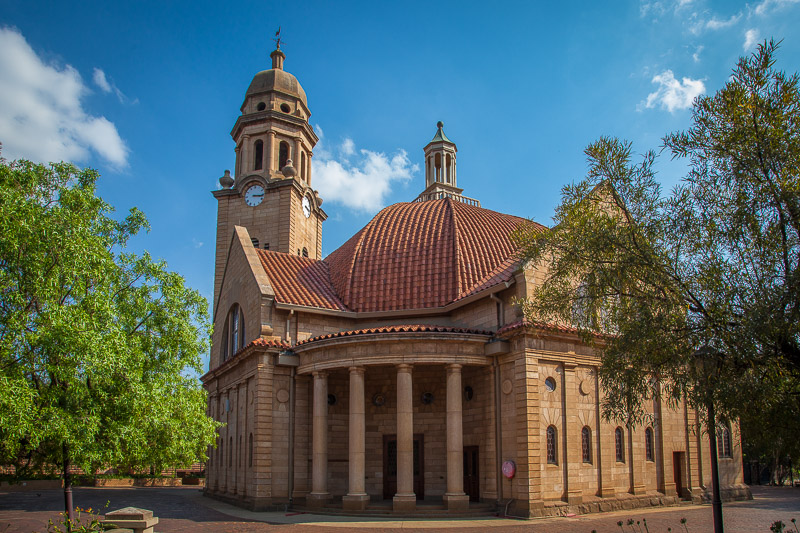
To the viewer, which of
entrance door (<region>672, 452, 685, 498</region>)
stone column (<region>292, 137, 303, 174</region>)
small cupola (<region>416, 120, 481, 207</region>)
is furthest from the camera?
stone column (<region>292, 137, 303, 174</region>)

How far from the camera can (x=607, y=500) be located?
837 inches

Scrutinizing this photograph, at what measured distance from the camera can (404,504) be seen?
2014 cm

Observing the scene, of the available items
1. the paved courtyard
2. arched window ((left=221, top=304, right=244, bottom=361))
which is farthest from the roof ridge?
arched window ((left=221, top=304, right=244, bottom=361))

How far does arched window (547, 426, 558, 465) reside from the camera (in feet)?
67.6

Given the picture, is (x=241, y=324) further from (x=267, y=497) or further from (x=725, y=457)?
(x=725, y=457)

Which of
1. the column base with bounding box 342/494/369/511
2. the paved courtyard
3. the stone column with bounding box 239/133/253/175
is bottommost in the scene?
the paved courtyard

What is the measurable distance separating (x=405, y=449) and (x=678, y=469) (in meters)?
11.3

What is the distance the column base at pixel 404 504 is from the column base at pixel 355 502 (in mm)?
1026

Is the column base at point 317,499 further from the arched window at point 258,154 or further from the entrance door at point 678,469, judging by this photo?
the arched window at point 258,154

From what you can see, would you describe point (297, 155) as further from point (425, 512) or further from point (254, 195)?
point (425, 512)

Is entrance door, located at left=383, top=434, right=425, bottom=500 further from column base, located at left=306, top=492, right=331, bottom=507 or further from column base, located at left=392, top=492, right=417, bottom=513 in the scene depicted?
column base, located at left=392, top=492, right=417, bottom=513

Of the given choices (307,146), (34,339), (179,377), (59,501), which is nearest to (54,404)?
(34,339)

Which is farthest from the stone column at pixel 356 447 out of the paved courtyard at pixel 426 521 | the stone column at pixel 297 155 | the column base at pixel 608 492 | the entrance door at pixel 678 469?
the stone column at pixel 297 155

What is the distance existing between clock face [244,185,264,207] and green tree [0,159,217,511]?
21.3 meters
